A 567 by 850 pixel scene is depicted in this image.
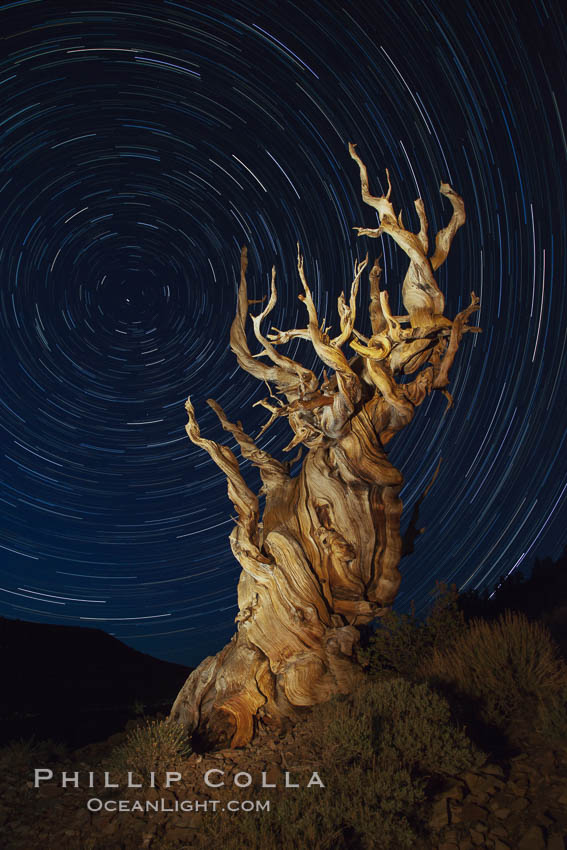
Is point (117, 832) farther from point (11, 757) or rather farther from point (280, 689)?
point (280, 689)

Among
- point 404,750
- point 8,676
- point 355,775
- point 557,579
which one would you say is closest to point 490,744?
point 404,750

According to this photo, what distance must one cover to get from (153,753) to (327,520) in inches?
161

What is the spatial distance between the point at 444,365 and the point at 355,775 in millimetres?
6570

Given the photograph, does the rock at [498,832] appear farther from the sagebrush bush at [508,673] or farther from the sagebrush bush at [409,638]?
the sagebrush bush at [409,638]

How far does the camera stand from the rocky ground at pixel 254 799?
392 cm

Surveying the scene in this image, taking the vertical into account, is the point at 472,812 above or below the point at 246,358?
below

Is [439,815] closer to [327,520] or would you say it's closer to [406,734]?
[406,734]

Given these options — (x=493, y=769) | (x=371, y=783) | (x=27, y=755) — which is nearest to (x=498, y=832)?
(x=493, y=769)

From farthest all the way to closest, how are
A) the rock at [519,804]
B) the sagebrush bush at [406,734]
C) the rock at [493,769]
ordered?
the sagebrush bush at [406,734]
the rock at [493,769]
the rock at [519,804]

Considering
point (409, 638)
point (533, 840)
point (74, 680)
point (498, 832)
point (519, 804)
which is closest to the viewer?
point (533, 840)

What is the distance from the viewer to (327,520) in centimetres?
868

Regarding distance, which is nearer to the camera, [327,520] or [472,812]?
[472,812]

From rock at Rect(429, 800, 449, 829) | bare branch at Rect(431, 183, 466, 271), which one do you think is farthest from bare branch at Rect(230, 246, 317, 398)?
rock at Rect(429, 800, 449, 829)

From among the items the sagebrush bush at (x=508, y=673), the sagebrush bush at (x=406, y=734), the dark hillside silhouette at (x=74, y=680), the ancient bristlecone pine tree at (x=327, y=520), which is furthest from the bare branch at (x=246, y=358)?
the dark hillside silhouette at (x=74, y=680)
